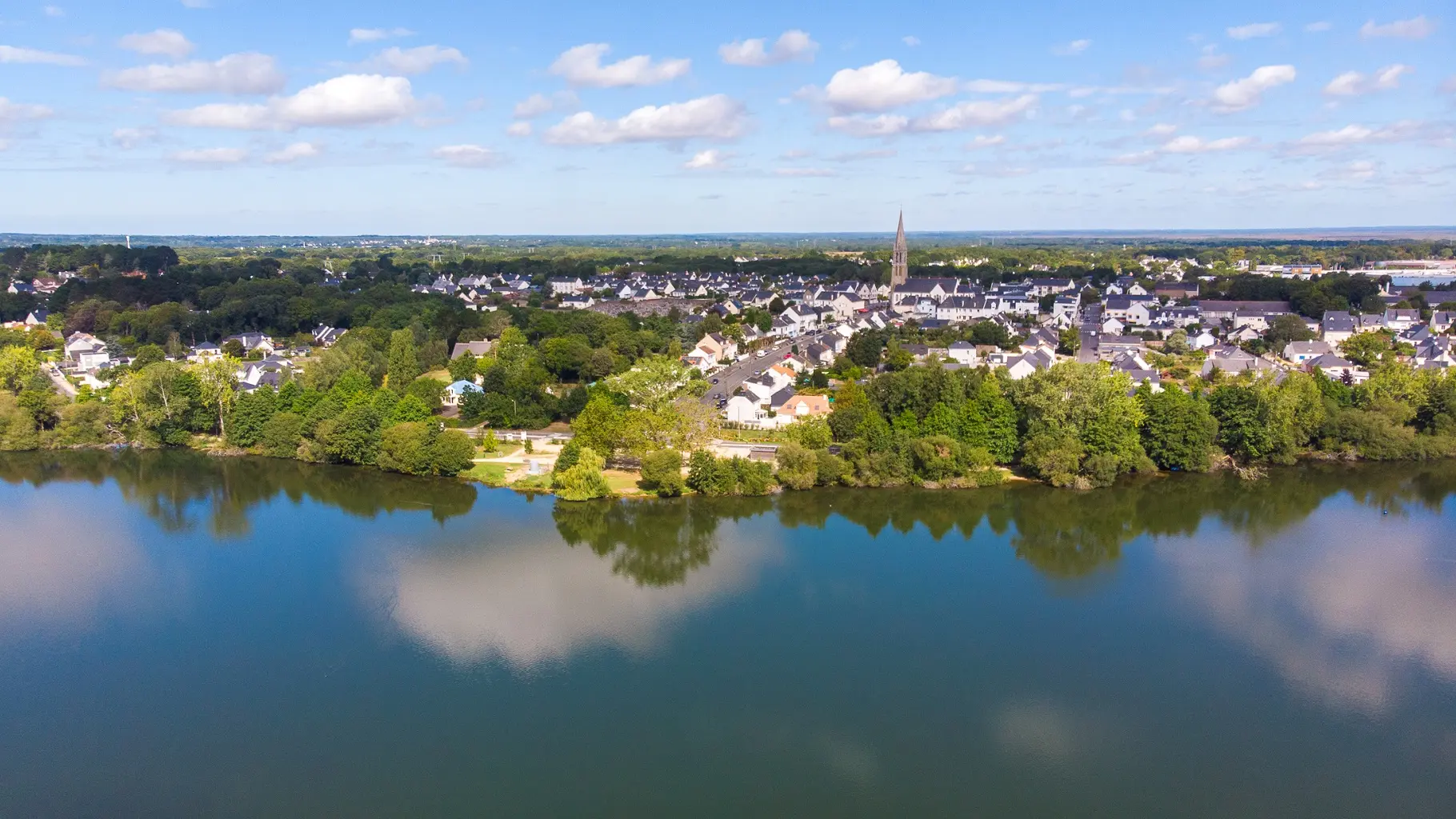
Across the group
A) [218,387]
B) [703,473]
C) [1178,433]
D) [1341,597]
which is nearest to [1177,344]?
[1178,433]

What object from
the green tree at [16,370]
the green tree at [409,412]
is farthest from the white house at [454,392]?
the green tree at [16,370]

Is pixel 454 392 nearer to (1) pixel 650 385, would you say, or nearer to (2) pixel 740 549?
(1) pixel 650 385

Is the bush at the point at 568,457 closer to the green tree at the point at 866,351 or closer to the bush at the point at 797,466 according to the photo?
the bush at the point at 797,466

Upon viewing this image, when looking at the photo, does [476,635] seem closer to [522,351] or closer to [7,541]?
[7,541]

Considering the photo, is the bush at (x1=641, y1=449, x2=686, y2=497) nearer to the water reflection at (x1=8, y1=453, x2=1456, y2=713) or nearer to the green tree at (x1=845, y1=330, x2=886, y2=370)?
the water reflection at (x1=8, y1=453, x2=1456, y2=713)

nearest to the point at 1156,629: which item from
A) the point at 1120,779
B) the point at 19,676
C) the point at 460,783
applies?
the point at 1120,779

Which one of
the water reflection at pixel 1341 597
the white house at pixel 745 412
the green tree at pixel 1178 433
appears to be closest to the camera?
the water reflection at pixel 1341 597

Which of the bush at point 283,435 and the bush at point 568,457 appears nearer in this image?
the bush at point 568,457
